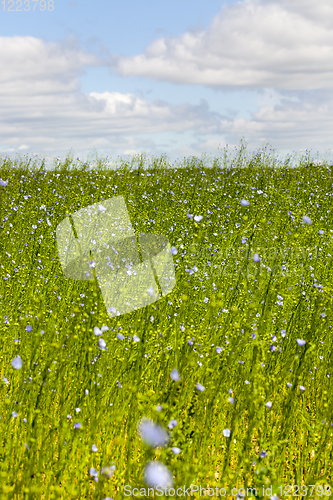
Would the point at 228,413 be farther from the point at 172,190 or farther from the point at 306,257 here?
the point at 172,190

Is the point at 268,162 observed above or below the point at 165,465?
above

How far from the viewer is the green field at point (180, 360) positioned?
1.90 metres

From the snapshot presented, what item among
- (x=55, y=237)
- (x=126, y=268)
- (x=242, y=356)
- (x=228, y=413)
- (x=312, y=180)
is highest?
(x=312, y=180)

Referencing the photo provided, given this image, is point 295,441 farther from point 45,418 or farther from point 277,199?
point 277,199

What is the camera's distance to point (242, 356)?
3.31 metres

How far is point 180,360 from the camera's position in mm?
2066

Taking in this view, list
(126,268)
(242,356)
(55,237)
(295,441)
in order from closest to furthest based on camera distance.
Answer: (295,441) → (242,356) → (126,268) → (55,237)

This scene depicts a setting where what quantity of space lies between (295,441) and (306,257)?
8.86 ft

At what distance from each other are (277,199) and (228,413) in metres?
5.51

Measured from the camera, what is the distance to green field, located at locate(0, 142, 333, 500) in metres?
1.90

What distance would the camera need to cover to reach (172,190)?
8188mm

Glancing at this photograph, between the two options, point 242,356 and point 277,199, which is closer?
point 242,356

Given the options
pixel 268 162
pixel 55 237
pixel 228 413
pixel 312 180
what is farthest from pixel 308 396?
pixel 268 162

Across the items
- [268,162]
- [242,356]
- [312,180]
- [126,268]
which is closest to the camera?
[242,356]
